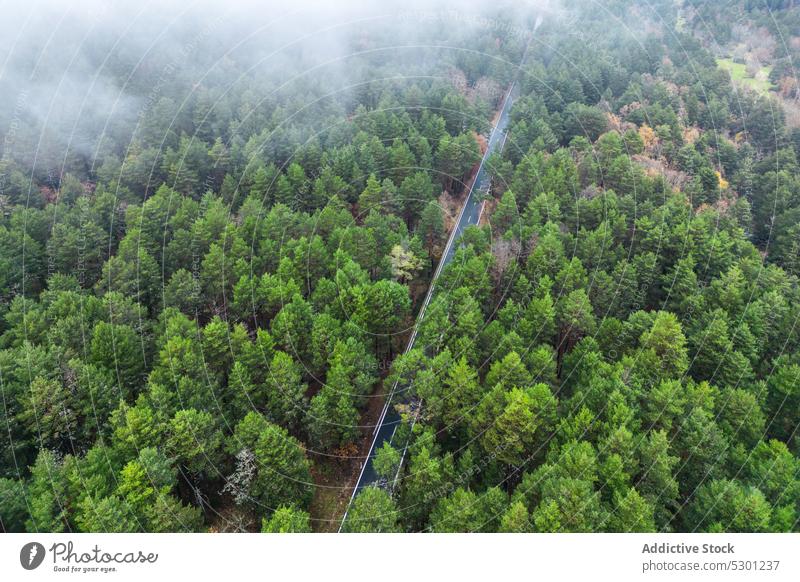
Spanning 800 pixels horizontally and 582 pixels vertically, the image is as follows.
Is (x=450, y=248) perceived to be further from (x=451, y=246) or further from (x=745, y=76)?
(x=745, y=76)

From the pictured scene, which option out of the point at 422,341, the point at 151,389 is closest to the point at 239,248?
the point at 151,389

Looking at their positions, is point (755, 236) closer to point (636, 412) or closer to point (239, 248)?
point (636, 412)

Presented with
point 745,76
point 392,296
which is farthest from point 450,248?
point 745,76
